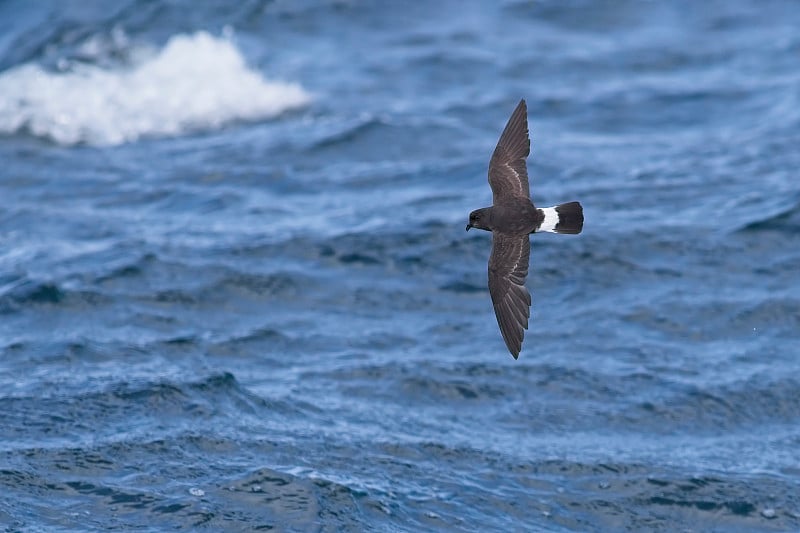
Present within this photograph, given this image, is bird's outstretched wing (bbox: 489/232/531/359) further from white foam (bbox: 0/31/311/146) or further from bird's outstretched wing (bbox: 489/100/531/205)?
white foam (bbox: 0/31/311/146)

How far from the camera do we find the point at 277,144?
1780 cm

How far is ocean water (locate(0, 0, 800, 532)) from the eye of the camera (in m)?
10.9

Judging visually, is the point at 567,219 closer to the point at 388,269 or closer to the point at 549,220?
the point at 549,220

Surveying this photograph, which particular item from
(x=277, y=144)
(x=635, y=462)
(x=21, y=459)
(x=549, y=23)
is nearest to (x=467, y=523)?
(x=635, y=462)

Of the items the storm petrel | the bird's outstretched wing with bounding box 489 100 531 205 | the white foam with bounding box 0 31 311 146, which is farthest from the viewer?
the white foam with bounding box 0 31 311 146

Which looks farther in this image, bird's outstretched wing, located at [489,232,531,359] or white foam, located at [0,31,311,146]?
white foam, located at [0,31,311,146]

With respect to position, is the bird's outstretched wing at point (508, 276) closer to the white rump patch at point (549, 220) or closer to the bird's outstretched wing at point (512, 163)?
the bird's outstretched wing at point (512, 163)

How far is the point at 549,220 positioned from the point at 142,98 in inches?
444

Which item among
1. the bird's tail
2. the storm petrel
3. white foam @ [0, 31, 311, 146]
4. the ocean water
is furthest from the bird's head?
white foam @ [0, 31, 311, 146]

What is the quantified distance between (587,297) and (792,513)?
388 cm

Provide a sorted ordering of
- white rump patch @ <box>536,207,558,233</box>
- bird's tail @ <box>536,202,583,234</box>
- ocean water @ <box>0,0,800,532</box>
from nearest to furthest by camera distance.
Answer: bird's tail @ <box>536,202,583,234</box> < white rump patch @ <box>536,207,558,233</box> < ocean water @ <box>0,0,800,532</box>

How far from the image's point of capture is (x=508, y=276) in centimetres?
943

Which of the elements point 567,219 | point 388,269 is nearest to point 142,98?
point 388,269

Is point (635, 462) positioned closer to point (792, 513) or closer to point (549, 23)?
point (792, 513)
